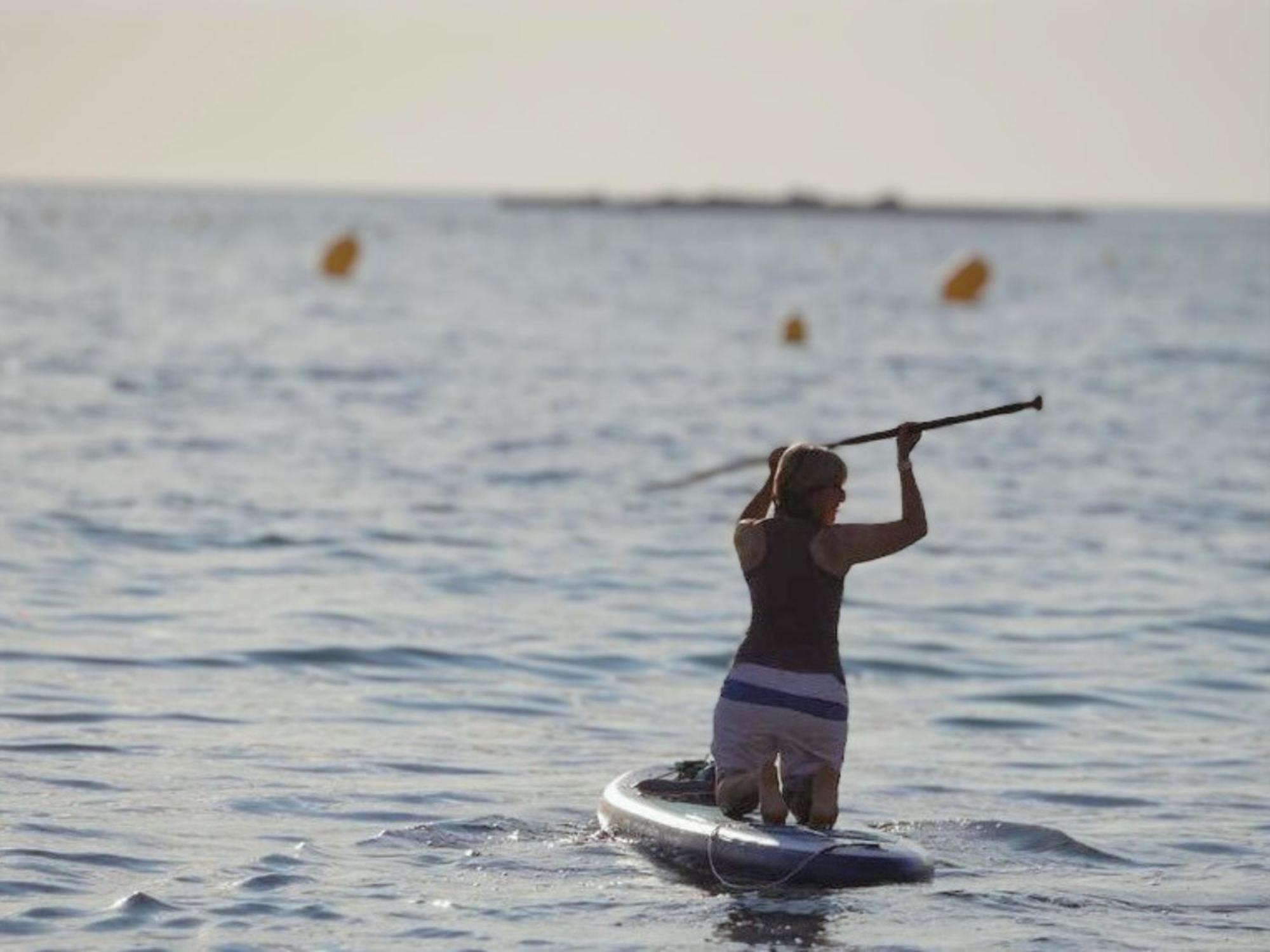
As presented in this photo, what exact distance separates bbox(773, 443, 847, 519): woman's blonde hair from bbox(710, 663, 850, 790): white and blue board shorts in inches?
23.2

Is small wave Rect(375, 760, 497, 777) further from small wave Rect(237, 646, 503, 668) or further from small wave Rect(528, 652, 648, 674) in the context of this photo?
small wave Rect(528, 652, 648, 674)

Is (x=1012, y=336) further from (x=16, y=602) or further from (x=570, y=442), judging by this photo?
(x=16, y=602)

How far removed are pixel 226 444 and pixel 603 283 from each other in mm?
50639

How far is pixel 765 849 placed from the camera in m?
9.52

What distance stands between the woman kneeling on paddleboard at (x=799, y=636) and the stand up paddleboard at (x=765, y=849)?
0.17m

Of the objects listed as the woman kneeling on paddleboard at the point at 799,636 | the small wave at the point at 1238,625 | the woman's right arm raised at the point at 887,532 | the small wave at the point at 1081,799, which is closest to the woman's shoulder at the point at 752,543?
the woman kneeling on paddleboard at the point at 799,636

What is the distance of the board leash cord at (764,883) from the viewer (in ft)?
30.9

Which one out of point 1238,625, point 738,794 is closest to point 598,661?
point 1238,625

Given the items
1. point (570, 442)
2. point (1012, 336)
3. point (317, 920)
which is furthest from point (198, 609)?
point (1012, 336)

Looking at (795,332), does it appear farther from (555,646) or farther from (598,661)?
(598,661)

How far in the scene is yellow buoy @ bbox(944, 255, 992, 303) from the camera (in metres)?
66.4

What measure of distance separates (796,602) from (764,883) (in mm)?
996

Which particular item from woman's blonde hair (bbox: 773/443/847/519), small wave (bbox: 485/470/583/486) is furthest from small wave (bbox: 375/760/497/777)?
small wave (bbox: 485/470/583/486)

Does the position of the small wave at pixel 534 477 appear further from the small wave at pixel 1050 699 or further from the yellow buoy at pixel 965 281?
the yellow buoy at pixel 965 281
